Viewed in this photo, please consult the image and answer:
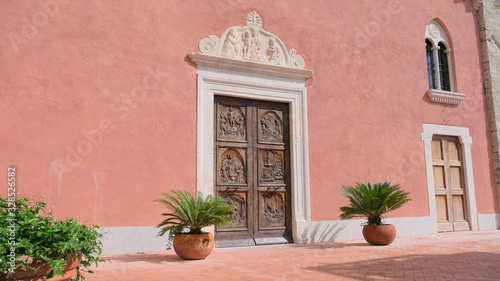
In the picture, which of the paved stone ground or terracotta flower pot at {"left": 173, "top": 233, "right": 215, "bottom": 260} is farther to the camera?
terracotta flower pot at {"left": 173, "top": 233, "right": 215, "bottom": 260}

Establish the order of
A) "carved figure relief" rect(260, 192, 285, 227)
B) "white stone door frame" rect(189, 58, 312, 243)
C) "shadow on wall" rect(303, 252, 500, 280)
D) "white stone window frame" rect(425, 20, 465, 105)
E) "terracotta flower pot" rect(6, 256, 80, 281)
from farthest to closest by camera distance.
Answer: "white stone window frame" rect(425, 20, 465, 105)
"carved figure relief" rect(260, 192, 285, 227)
"white stone door frame" rect(189, 58, 312, 243)
"shadow on wall" rect(303, 252, 500, 280)
"terracotta flower pot" rect(6, 256, 80, 281)

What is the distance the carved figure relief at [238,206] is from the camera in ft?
25.5

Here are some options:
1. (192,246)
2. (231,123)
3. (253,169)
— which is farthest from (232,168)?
(192,246)

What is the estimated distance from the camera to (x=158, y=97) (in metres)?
7.25

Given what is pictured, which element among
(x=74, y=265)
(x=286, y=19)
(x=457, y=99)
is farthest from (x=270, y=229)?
(x=457, y=99)

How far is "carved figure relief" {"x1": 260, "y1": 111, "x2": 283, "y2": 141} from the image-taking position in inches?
329

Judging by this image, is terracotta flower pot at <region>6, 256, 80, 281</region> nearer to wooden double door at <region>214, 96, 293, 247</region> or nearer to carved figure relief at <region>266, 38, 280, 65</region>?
wooden double door at <region>214, 96, 293, 247</region>

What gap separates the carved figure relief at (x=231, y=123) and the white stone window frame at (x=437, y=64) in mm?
5275

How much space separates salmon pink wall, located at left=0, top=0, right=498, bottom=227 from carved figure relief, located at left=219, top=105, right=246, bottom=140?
653 millimetres

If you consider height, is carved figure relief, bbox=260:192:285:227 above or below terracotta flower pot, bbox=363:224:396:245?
above

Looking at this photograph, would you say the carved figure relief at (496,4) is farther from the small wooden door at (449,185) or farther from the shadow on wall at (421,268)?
the shadow on wall at (421,268)

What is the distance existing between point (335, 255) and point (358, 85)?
434 cm

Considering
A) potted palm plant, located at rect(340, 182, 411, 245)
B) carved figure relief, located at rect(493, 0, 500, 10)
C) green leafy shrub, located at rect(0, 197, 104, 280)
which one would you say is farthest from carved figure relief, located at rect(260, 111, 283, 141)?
carved figure relief, located at rect(493, 0, 500, 10)

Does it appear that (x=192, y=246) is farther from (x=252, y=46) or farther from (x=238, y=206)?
(x=252, y=46)
